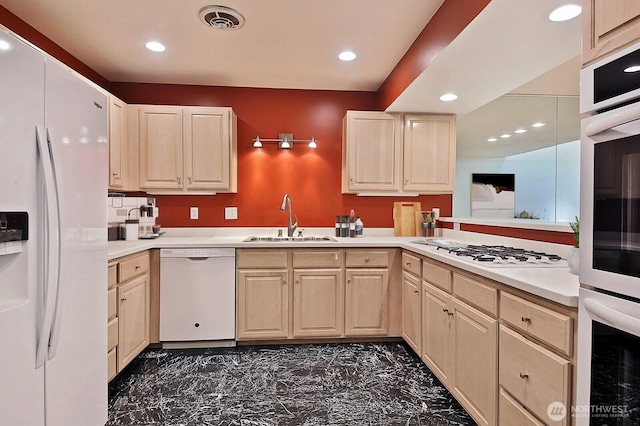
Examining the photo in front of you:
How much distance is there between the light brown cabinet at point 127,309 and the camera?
2189 millimetres

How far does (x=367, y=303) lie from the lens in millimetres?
2988

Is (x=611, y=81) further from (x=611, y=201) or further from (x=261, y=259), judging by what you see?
(x=261, y=259)

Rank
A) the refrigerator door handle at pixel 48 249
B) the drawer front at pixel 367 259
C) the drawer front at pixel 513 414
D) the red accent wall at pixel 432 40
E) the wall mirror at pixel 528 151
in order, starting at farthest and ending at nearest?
the wall mirror at pixel 528 151, the drawer front at pixel 367 259, the red accent wall at pixel 432 40, the drawer front at pixel 513 414, the refrigerator door handle at pixel 48 249

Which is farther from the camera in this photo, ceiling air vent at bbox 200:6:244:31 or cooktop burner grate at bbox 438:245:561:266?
ceiling air vent at bbox 200:6:244:31

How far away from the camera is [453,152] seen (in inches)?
131

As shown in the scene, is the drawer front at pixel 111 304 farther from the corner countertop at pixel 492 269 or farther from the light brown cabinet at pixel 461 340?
the light brown cabinet at pixel 461 340

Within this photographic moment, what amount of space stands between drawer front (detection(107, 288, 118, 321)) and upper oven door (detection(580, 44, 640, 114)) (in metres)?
2.53

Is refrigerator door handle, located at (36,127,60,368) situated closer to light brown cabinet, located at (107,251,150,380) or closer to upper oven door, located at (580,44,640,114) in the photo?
light brown cabinet, located at (107,251,150,380)

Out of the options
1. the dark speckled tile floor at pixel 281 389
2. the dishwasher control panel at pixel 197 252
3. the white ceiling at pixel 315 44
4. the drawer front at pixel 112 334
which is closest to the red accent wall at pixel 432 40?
the white ceiling at pixel 315 44

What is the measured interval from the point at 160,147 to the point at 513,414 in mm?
3166

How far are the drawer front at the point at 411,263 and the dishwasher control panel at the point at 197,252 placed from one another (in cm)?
142

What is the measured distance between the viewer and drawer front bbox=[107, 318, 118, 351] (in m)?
2.15

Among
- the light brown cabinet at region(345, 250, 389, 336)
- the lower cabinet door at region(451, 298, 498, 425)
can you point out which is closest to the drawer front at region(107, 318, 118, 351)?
the light brown cabinet at region(345, 250, 389, 336)

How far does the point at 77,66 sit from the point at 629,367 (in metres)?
3.83
